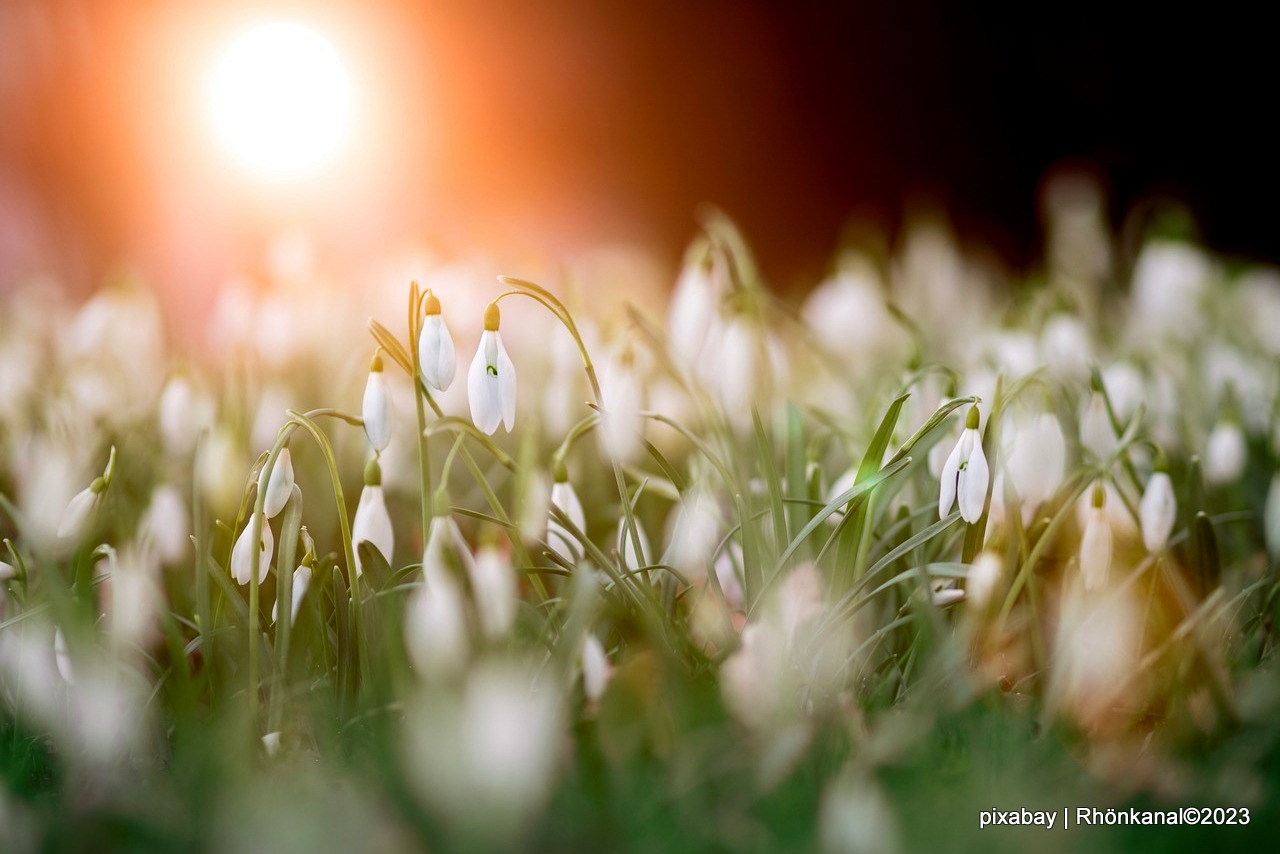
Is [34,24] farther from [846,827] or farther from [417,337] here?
[846,827]

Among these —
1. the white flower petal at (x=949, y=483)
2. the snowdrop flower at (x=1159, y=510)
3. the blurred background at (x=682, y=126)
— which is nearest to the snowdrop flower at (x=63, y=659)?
the white flower petal at (x=949, y=483)

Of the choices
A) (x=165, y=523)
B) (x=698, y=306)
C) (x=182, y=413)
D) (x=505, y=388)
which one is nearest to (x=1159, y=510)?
(x=698, y=306)

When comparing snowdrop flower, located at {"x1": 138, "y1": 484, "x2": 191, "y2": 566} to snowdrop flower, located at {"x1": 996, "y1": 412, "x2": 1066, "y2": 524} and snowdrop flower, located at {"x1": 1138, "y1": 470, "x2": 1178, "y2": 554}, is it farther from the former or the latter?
snowdrop flower, located at {"x1": 1138, "y1": 470, "x2": 1178, "y2": 554}

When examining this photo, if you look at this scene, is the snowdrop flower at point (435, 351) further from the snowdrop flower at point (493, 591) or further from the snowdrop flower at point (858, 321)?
the snowdrop flower at point (858, 321)

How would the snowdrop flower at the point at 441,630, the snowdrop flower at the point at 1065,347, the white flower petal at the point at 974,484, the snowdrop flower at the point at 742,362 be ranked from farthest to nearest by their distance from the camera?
1. the snowdrop flower at the point at 1065,347
2. the snowdrop flower at the point at 742,362
3. the white flower petal at the point at 974,484
4. the snowdrop flower at the point at 441,630

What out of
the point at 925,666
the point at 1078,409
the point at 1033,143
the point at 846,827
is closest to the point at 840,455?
the point at 1078,409

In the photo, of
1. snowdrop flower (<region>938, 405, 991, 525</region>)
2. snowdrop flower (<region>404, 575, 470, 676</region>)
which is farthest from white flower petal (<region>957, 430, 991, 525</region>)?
snowdrop flower (<region>404, 575, 470, 676</region>)
